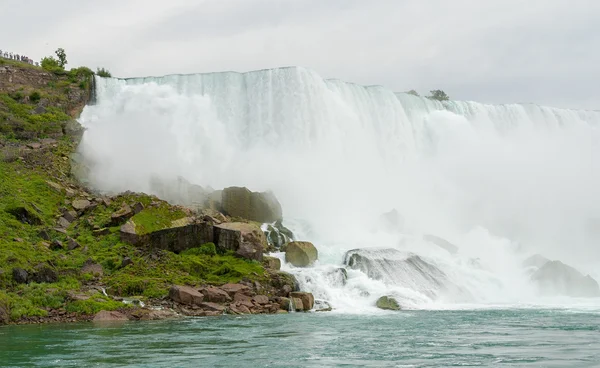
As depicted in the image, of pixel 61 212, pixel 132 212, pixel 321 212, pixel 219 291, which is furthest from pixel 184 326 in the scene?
pixel 321 212

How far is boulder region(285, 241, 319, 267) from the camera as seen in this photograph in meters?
37.1

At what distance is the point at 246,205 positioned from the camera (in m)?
42.3

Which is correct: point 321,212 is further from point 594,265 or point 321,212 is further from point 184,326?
point 184,326

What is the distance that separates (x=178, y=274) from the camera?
3341cm

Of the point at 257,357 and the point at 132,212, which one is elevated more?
the point at 132,212

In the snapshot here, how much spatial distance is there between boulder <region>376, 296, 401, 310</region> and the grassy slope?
17.5ft

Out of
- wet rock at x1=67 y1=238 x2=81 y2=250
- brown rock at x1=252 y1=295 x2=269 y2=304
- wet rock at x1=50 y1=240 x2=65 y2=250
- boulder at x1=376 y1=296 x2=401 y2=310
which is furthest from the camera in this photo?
wet rock at x1=67 y1=238 x2=81 y2=250

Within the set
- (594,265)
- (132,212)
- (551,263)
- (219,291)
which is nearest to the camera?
(219,291)

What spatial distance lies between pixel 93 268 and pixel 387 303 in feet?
42.7

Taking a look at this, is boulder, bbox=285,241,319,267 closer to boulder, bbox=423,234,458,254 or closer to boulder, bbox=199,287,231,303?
boulder, bbox=199,287,231,303

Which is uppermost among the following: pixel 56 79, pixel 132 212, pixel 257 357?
pixel 56 79

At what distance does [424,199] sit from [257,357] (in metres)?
40.7

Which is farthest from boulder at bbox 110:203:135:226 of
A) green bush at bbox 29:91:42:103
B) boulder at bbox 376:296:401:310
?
green bush at bbox 29:91:42:103

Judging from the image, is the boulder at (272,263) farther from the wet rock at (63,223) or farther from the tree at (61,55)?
the tree at (61,55)
